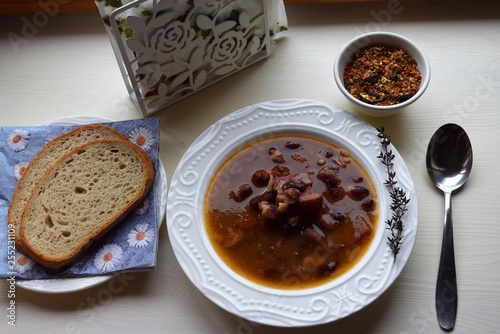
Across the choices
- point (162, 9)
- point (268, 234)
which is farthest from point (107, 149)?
point (268, 234)

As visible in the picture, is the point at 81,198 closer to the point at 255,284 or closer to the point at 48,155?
the point at 48,155

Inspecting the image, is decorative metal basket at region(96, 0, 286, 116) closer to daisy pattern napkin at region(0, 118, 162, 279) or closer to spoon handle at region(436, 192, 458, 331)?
daisy pattern napkin at region(0, 118, 162, 279)

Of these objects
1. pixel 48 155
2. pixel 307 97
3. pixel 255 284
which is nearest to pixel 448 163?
pixel 307 97

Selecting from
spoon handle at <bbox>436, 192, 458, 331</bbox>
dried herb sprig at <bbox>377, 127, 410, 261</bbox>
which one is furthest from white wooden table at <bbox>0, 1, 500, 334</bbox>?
dried herb sprig at <bbox>377, 127, 410, 261</bbox>

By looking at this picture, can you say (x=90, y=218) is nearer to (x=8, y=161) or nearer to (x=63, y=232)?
(x=63, y=232)

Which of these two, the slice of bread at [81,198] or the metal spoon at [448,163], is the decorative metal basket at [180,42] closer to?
the slice of bread at [81,198]
